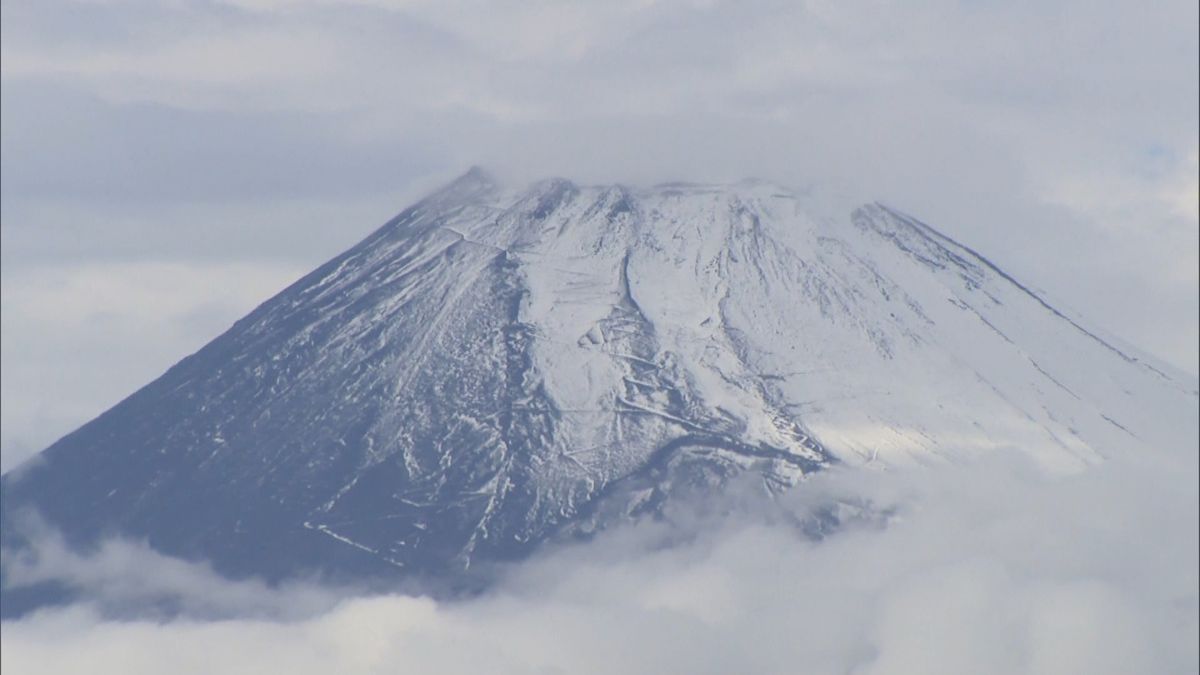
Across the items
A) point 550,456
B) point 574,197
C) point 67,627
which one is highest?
point 574,197

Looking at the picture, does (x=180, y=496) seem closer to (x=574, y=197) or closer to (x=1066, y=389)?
(x=574, y=197)

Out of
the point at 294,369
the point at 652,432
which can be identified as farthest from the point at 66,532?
the point at 652,432

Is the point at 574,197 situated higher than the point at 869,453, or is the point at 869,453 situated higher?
the point at 574,197

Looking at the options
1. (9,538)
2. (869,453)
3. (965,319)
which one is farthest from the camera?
(9,538)

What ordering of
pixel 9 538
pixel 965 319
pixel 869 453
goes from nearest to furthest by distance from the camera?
pixel 869 453
pixel 965 319
pixel 9 538

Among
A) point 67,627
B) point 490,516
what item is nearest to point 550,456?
point 490,516

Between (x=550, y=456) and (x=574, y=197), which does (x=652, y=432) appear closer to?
(x=550, y=456)

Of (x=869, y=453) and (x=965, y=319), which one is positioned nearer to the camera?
(x=869, y=453)
